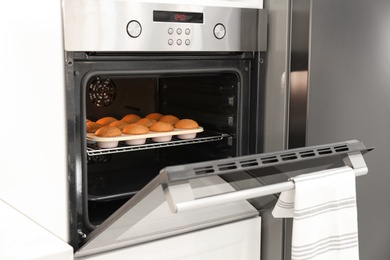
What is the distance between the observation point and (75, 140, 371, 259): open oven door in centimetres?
112

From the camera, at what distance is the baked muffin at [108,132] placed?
4.98 ft

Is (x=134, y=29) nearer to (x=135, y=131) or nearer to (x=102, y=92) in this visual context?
(x=135, y=131)

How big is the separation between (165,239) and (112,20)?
0.62 m

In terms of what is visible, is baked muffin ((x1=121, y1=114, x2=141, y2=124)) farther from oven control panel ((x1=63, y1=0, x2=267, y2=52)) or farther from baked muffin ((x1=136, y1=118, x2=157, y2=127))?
oven control panel ((x1=63, y1=0, x2=267, y2=52))

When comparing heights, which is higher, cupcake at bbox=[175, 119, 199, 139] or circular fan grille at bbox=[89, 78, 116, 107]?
circular fan grille at bbox=[89, 78, 116, 107]

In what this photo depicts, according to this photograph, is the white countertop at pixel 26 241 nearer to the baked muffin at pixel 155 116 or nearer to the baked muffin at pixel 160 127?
the baked muffin at pixel 160 127

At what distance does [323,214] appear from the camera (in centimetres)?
142

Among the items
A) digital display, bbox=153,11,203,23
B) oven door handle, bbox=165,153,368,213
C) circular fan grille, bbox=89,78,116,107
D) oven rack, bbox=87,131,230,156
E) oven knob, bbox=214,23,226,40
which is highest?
digital display, bbox=153,11,203,23

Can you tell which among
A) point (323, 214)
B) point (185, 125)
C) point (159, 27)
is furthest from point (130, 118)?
point (323, 214)

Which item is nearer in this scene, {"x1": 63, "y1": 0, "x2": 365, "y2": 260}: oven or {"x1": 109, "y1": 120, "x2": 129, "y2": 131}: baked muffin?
{"x1": 63, "y1": 0, "x2": 365, "y2": 260}: oven

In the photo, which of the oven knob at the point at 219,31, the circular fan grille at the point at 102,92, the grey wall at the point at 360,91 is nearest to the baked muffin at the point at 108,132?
the circular fan grille at the point at 102,92

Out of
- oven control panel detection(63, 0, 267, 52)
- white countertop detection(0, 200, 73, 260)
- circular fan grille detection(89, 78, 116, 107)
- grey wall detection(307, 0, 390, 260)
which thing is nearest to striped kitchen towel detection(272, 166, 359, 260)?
grey wall detection(307, 0, 390, 260)

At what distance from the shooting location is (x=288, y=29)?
1605 millimetres

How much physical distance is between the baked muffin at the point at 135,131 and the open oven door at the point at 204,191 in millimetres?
245
